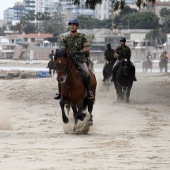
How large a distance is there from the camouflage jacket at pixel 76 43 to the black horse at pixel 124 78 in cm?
925

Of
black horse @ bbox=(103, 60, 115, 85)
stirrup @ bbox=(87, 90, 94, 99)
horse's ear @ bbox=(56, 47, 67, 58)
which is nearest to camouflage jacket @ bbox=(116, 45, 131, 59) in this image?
black horse @ bbox=(103, 60, 115, 85)

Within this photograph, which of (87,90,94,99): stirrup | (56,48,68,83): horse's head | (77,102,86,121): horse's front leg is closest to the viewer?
(56,48,68,83): horse's head

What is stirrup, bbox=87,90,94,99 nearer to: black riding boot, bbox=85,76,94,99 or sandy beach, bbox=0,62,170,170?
black riding boot, bbox=85,76,94,99

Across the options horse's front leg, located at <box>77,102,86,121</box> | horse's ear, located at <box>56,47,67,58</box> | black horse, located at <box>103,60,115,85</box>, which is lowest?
black horse, located at <box>103,60,115,85</box>

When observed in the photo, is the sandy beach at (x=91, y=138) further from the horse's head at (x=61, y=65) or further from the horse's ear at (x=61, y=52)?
the horse's ear at (x=61, y=52)

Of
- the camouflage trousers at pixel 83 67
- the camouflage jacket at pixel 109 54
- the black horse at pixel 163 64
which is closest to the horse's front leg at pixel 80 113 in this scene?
the camouflage trousers at pixel 83 67

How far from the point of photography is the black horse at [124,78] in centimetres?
2567

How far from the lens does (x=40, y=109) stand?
2309 centimetres

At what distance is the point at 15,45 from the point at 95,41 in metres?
18.4

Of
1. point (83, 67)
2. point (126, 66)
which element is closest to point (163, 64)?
point (126, 66)

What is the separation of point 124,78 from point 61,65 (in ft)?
35.2

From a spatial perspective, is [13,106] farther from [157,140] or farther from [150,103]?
[157,140]

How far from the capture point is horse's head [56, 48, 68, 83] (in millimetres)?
15453

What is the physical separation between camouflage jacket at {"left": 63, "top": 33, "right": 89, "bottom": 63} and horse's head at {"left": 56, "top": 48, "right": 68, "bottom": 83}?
518 millimetres
